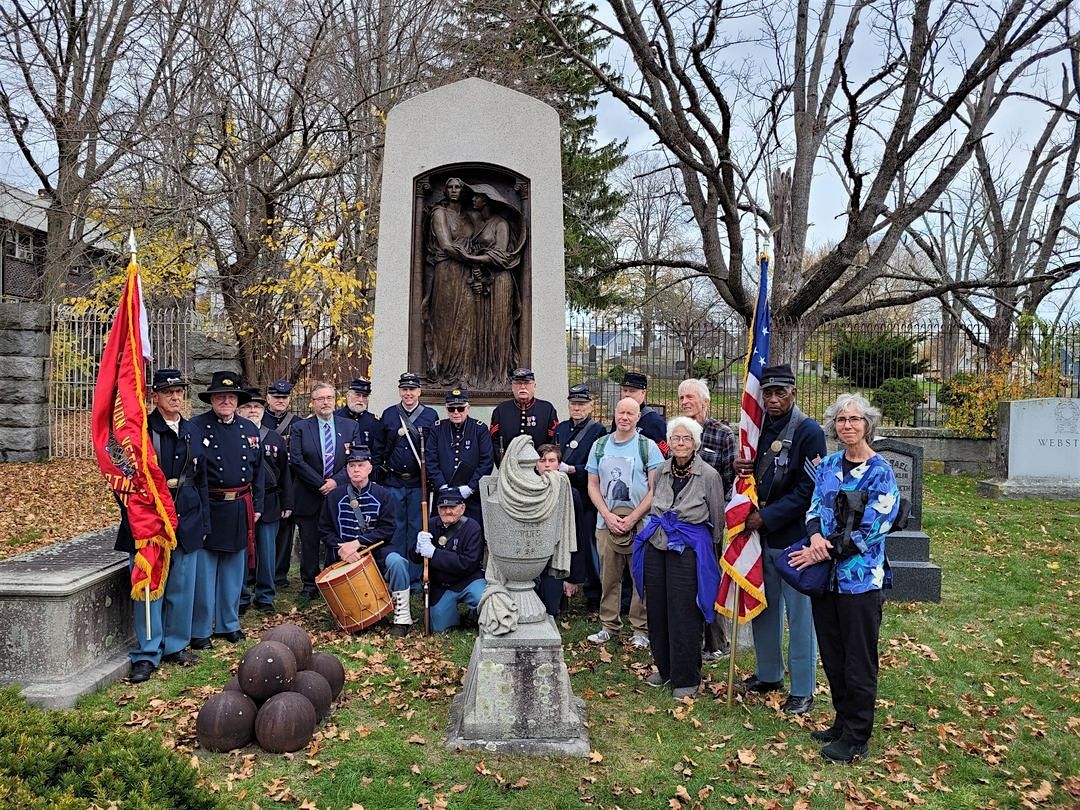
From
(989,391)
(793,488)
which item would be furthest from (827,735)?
(989,391)

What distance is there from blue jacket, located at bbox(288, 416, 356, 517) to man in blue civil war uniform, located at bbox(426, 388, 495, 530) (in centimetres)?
83

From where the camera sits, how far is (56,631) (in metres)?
4.97

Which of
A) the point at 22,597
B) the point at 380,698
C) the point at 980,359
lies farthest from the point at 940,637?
the point at 980,359

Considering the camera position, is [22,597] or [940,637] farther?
[940,637]

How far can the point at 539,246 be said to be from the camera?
820cm

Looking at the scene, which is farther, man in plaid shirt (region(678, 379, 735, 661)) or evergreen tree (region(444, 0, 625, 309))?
evergreen tree (region(444, 0, 625, 309))

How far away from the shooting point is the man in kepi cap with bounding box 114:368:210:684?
18.6ft

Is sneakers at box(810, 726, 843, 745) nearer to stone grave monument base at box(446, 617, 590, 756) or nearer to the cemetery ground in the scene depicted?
the cemetery ground

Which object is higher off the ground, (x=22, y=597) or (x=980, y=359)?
(x=980, y=359)

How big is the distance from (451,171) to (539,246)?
116cm

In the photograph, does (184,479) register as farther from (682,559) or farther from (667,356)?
(667,356)

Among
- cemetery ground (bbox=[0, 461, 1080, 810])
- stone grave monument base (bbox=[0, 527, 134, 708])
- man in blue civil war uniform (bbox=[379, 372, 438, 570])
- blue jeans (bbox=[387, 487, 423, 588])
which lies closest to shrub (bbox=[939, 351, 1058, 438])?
cemetery ground (bbox=[0, 461, 1080, 810])

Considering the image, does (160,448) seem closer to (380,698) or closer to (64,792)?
(380,698)

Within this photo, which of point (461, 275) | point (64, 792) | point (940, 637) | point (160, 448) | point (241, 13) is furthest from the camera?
point (241, 13)
